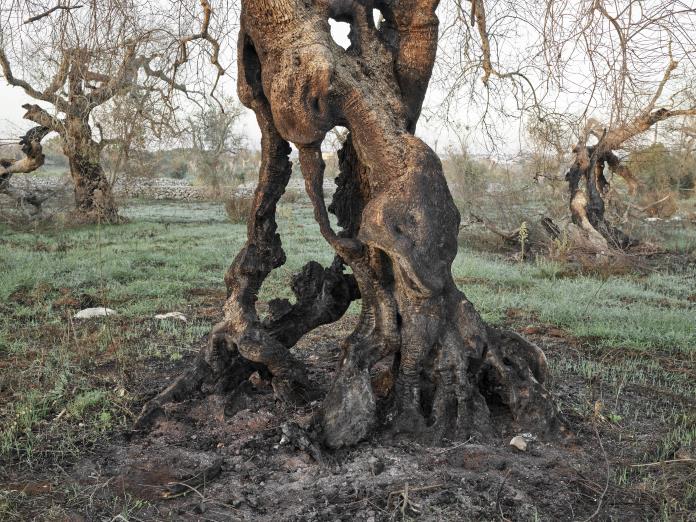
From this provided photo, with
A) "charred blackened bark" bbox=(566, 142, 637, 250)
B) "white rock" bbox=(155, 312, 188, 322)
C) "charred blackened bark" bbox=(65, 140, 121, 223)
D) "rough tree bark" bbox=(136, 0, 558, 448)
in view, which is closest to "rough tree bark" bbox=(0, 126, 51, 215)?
"charred blackened bark" bbox=(65, 140, 121, 223)

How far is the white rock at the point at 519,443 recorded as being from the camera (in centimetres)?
378

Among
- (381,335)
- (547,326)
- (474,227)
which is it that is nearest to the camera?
(381,335)

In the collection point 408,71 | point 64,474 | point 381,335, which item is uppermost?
point 408,71

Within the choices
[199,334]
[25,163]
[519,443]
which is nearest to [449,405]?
[519,443]

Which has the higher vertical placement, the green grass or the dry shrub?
the dry shrub

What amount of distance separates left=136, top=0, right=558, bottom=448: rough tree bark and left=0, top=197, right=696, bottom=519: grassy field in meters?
0.66

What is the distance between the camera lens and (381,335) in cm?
414

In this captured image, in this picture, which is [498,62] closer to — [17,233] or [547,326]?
[547,326]

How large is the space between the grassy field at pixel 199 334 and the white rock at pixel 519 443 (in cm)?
51

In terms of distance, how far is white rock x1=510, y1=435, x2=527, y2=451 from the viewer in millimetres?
3781

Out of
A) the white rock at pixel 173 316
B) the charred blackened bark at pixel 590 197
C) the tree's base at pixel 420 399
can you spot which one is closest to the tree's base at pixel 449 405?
the tree's base at pixel 420 399

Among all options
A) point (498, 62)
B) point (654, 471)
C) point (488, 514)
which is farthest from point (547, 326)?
point (488, 514)

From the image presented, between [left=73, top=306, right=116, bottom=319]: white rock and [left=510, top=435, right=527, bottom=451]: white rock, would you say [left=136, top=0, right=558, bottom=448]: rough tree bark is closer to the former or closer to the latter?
[left=510, top=435, right=527, bottom=451]: white rock

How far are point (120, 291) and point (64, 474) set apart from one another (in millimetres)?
5508
